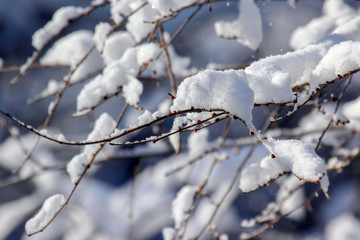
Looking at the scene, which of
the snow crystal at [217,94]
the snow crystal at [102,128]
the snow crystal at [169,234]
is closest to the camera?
the snow crystal at [217,94]

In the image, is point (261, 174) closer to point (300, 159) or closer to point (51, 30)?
point (300, 159)

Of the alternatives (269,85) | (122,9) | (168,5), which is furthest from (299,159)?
(122,9)

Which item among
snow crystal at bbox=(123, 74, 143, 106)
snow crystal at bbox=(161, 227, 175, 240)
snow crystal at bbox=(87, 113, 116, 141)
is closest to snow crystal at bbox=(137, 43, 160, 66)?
snow crystal at bbox=(123, 74, 143, 106)

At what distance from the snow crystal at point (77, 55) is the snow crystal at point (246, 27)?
1.89 feet

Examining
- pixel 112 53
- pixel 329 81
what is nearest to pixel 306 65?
pixel 329 81

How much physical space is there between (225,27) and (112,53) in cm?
48

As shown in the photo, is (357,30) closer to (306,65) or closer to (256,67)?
(306,65)

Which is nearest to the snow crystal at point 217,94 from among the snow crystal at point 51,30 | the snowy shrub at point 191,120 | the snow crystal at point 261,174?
the snowy shrub at point 191,120

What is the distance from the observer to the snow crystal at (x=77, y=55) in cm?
143

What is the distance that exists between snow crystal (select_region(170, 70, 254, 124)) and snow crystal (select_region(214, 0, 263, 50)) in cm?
71

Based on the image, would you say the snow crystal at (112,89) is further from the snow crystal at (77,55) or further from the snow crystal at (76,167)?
the snow crystal at (77,55)

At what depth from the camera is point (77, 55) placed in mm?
1412

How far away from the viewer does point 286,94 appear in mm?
625

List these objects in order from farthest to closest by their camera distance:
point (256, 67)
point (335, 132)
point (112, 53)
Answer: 1. point (335, 132)
2. point (112, 53)
3. point (256, 67)
